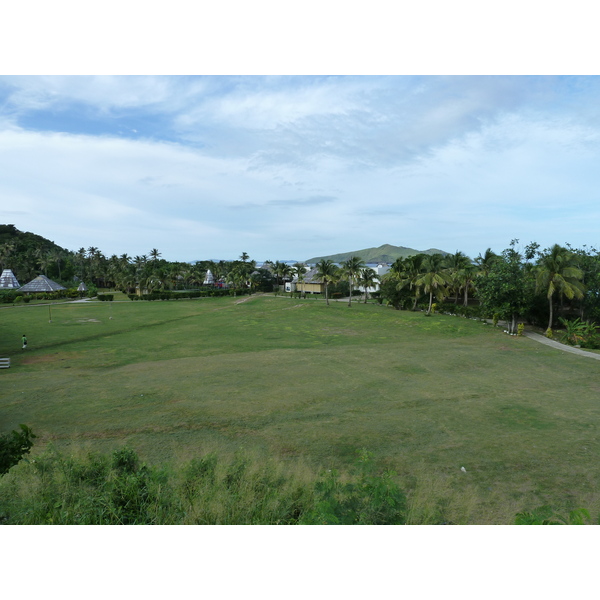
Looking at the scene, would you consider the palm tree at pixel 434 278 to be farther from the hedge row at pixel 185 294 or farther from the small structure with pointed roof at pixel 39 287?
the small structure with pointed roof at pixel 39 287

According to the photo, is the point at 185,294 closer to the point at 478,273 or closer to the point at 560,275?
the point at 478,273

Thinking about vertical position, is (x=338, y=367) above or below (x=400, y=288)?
below

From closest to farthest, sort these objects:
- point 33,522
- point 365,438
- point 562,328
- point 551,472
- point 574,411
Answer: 1. point 33,522
2. point 551,472
3. point 365,438
4. point 574,411
5. point 562,328

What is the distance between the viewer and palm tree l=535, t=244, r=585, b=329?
3294 cm

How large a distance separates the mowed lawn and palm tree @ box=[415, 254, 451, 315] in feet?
52.5

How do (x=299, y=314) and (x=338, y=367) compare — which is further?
(x=299, y=314)

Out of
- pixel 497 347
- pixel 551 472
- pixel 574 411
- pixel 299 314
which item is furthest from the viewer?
pixel 299 314

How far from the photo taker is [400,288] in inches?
2098

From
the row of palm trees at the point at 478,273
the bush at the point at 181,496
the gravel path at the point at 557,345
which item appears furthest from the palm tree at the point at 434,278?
the bush at the point at 181,496

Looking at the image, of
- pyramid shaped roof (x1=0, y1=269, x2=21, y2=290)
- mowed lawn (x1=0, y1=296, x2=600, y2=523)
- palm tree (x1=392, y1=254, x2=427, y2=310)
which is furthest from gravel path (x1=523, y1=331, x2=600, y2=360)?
pyramid shaped roof (x1=0, y1=269, x2=21, y2=290)

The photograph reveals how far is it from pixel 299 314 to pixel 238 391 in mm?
31668
